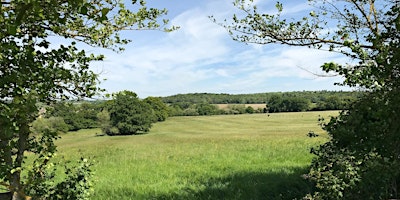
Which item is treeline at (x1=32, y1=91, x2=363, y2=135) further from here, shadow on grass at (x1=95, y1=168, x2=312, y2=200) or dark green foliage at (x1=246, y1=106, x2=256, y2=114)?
shadow on grass at (x1=95, y1=168, x2=312, y2=200)

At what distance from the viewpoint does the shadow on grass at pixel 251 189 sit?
1160cm

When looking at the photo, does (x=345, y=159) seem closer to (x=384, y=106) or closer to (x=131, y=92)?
(x=384, y=106)

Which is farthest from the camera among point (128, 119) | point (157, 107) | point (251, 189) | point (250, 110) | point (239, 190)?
point (250, 110)

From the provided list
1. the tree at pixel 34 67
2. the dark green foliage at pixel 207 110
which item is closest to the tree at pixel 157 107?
the dark green foliage at pixel 207 110

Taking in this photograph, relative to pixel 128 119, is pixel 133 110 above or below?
above

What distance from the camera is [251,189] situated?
40.0 feet

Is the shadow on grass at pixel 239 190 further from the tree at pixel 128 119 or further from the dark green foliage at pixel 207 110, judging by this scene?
the dark green foliage at pixel 207 110

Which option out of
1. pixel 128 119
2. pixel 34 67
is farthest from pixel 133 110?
pixel 34 67

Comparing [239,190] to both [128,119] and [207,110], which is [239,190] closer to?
[128,119]

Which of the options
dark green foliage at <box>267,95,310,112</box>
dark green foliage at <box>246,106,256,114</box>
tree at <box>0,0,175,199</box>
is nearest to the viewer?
tree at <box>0,0,175,199</box>

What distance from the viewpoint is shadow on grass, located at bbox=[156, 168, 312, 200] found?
38.1 feet

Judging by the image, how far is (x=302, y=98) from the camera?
94.9m

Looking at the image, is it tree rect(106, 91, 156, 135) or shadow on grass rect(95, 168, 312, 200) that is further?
tree rect(106, 91, 156, 135)

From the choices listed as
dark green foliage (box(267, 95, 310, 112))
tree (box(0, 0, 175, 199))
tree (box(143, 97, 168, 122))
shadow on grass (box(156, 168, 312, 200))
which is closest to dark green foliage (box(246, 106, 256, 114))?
dark green foliage (box(267, 95, 310, 112))
